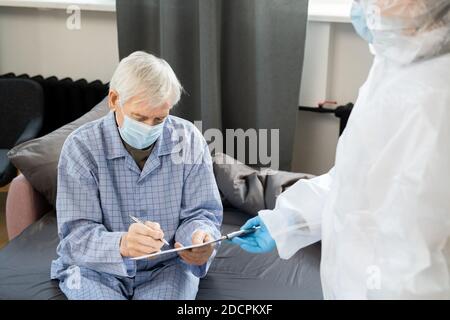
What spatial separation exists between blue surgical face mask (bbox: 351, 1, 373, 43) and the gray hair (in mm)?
511

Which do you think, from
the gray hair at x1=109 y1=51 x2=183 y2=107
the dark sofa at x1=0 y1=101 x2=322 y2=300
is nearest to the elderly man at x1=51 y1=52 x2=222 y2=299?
the gray hair at x1=109 y1=51 x2=183 y2=107

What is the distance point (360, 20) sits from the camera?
1.29 meters

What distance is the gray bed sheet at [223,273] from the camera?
1.84 meters

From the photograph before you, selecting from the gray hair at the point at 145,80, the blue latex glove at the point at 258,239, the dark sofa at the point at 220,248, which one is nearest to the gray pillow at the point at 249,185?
the dark sofa at the point at 220,248

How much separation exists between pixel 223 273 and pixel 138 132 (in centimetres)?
56

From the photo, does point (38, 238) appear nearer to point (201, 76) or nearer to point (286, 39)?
point (201, 76)

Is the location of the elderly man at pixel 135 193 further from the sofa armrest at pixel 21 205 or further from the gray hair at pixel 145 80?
the sofa armrest at pixel 21 205

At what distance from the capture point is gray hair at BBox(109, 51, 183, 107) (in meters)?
1.59

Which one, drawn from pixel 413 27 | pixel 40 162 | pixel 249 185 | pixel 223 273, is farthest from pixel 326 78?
pixel 413 27

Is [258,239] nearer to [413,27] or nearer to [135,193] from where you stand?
[135,193]

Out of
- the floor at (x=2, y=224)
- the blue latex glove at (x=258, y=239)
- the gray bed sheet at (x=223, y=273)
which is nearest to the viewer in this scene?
the blue latex glove at (x=258, y=239)

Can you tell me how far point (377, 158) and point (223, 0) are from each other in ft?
5.19

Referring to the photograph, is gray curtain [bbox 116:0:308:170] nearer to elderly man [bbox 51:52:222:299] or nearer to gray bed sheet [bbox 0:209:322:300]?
gray bed sheet [bbox 0:209:322:300]

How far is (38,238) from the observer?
2.11 meters
